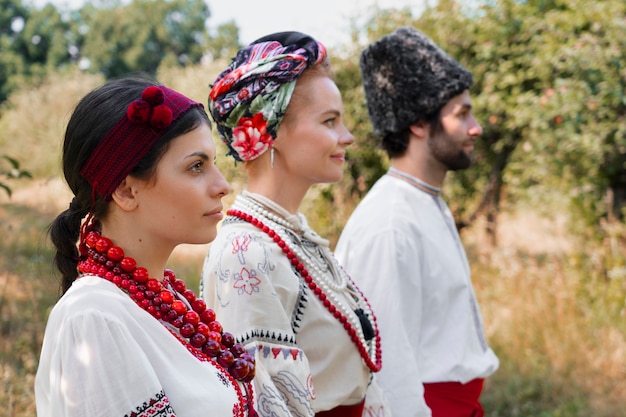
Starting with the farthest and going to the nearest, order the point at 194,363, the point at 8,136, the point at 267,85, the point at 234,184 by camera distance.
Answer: the point at 8,136
the point at 234,184
the point at 267,85
the point at 194,363

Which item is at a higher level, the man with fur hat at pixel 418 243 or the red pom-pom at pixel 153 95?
the red pom-pom at pixel 153 95

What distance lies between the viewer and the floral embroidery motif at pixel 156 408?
142 cm

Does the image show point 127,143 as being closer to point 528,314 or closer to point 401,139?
point 401,139

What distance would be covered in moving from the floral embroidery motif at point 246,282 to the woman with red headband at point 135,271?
0.22 meters

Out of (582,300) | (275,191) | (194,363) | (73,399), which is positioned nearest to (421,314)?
(275,191)

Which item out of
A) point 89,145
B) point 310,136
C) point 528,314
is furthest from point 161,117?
point 528,314

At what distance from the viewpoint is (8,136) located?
16.3 m

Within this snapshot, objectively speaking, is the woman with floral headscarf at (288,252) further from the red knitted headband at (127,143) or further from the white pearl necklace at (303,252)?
the red knitted headband at (127,143)

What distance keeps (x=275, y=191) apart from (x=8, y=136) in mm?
15593

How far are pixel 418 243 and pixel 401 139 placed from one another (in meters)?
0.65

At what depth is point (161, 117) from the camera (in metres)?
1.60

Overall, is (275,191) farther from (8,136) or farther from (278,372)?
(8,136)

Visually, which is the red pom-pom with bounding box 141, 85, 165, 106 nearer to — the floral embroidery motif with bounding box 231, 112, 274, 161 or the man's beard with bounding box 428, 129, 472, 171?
the floral embroidery motif with bounding box 231, 112, 274, 161

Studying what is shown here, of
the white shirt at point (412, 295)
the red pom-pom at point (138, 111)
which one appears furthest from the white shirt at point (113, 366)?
the white shirt at point (412, 295)
